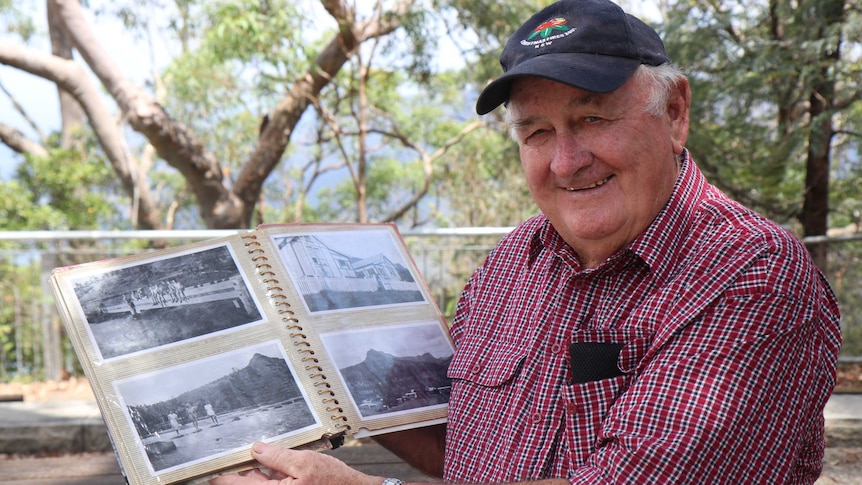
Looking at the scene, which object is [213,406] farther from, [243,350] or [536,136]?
[536,136]

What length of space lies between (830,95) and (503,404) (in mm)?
4621

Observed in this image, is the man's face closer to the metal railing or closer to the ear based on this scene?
the ear

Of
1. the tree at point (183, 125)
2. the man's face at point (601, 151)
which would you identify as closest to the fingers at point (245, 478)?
the man's face at point (601, 151)

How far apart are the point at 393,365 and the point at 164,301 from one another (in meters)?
0.47

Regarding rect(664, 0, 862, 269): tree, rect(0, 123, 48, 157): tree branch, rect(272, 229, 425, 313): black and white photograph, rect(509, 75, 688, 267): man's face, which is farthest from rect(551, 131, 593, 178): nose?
rect(0, 123, 48, 157): tree branch

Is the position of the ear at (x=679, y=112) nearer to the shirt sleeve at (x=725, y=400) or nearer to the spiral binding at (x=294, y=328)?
the shirt sleeve at (x=725, y=400)

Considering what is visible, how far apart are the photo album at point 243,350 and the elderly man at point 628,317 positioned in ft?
0.31

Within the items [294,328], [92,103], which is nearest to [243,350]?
[294,328]

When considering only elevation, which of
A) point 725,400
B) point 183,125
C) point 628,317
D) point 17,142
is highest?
point 17,142

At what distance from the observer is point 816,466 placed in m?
1.32

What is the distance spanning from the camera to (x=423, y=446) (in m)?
1.79

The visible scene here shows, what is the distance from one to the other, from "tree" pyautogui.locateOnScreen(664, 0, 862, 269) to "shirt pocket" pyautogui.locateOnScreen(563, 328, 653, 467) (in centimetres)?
424

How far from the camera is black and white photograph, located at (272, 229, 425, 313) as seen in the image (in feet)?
5.29

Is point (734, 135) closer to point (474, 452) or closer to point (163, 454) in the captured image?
point (474, 452)
